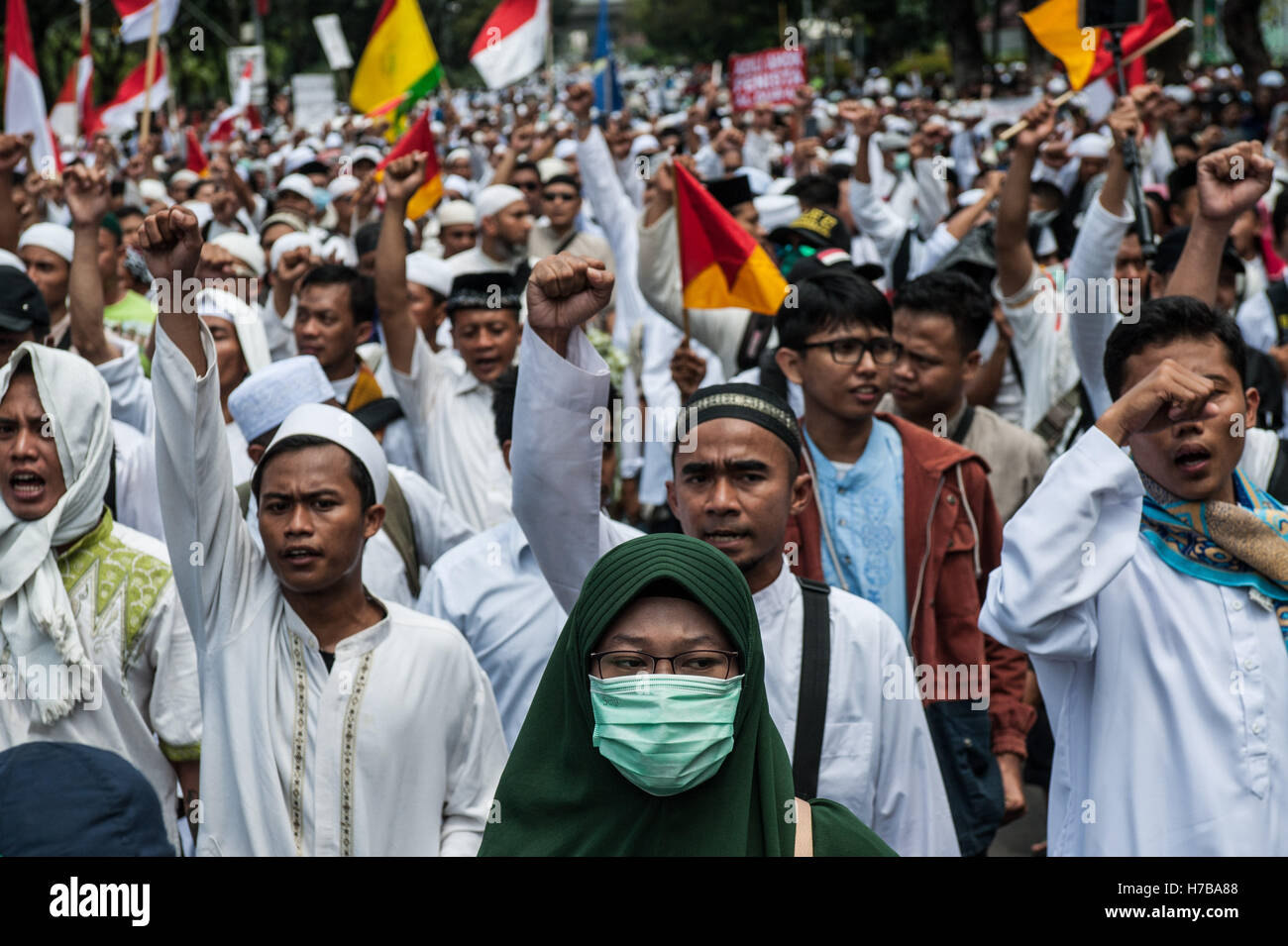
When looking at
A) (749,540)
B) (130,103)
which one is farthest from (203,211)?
(749,540)

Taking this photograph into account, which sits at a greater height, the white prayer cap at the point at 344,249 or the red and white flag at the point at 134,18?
the red and white flag at the point at 134,18

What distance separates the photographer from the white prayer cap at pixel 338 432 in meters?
3.26

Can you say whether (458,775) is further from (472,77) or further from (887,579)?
(472,77)

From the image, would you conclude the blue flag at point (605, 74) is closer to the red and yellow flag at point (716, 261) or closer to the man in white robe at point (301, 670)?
the red and yellow flag at point (716, 261)

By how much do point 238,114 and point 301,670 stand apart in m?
14.6

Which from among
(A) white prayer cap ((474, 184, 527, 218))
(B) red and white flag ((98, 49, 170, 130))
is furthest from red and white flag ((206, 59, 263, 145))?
(A) white prayer cap ((474, 184, 527, 218))

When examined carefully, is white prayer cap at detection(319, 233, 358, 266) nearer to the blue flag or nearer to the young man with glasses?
the blue flag

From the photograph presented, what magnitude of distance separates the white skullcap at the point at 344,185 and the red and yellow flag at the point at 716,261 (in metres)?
5.96

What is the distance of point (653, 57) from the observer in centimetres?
7838

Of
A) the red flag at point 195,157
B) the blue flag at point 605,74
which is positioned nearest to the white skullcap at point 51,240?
the blue flag at point 605,74

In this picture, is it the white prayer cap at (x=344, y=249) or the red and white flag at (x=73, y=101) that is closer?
the white prayer cap at (x=344, y=249)

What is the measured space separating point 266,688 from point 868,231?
245 inches

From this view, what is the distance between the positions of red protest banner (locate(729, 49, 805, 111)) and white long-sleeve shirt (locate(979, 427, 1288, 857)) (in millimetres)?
11408

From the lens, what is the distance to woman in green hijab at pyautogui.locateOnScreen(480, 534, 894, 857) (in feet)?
7.23
